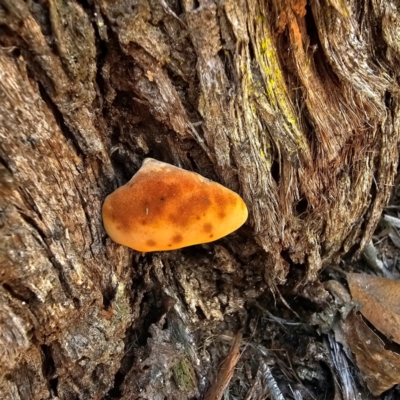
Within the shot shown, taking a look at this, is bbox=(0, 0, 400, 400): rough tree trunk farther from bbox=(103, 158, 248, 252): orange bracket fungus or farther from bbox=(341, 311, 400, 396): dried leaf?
bbox=(341, 311, 400, 396): dried leaf

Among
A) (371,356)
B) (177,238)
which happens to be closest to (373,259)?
(371,356)

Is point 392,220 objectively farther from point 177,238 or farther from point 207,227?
point 177,238

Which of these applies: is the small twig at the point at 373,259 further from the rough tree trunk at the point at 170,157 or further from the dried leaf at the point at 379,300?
the rough tree trunk at the point at 170,157

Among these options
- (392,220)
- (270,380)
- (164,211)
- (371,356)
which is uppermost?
(164,211)

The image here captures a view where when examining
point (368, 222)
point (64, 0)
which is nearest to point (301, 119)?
point (368, 222)

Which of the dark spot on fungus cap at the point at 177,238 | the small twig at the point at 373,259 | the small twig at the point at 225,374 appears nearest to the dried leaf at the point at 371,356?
the small twig at the point at 373,259

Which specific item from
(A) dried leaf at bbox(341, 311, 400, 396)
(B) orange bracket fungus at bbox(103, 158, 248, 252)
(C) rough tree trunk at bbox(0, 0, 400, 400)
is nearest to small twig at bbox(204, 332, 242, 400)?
(C) rough tree trunk at bbox(0, 0, 400, 400)

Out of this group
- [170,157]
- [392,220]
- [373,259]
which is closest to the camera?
[170,157]
